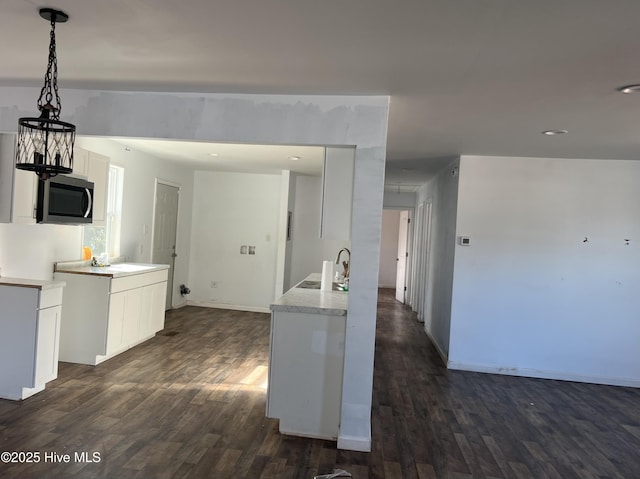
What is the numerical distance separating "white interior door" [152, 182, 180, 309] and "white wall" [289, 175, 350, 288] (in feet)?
6.17

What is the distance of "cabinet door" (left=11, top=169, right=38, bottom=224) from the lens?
3.34 meters

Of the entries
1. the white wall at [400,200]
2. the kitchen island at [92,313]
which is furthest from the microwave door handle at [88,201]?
the white wall at [400,200]

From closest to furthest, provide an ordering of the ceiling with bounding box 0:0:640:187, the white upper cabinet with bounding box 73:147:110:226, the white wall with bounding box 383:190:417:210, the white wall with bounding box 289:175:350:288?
the ceiling with bounding box 0:0:640:187, the white upper cabinet with bounding box 73:147:110:226, the white wall with bounding box 289:175:350:288, the white wall with bounding box 383:190:417:210

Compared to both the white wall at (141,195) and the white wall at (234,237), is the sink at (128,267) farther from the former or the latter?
the white wall at (234,237)

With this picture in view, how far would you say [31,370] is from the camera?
3295 mm

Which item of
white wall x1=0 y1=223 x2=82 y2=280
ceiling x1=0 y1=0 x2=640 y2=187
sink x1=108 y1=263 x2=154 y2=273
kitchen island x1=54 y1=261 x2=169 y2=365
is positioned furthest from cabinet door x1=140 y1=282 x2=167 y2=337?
ceiling x1=0 y1=0 x2=640 y2=187

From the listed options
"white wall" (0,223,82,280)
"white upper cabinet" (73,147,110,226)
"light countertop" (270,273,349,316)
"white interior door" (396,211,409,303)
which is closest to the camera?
"light countertop" (270,273,349,316)

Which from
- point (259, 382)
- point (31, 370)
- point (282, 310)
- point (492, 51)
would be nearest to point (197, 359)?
point (259, 382)

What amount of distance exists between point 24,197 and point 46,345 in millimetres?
1180

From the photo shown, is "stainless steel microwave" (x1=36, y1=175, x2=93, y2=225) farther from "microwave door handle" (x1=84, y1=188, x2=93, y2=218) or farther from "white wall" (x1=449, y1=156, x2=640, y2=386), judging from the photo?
"white wall" (x1=449, y1=156, x2=640, y2=386)

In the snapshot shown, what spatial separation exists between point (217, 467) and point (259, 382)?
140 centimetres

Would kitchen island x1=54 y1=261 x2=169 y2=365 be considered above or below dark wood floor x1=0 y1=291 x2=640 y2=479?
above

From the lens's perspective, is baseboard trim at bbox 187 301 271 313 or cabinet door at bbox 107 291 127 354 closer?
cabinet door at bbox 107 291 127 354

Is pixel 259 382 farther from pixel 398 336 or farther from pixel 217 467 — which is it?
pixel 398 336
